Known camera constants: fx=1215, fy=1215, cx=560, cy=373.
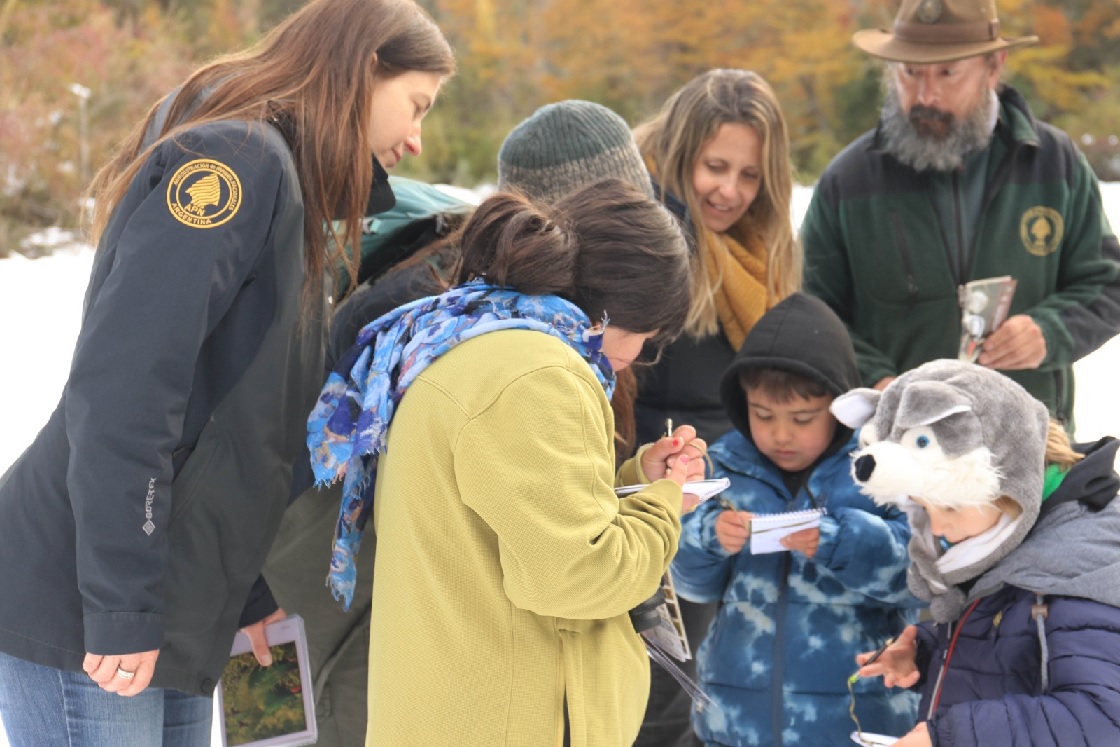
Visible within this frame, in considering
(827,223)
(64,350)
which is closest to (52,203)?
(64,350)

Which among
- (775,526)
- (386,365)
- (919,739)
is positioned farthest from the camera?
(775,526)

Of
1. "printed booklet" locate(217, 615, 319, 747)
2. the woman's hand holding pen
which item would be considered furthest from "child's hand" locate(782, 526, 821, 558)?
"printed booklet" locate(217, 615, 319, 747)

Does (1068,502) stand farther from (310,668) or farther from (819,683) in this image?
(310,668)

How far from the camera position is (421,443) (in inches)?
75.7

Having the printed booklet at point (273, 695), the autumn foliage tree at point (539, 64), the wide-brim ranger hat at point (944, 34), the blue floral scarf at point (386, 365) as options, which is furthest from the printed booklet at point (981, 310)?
the autumn foliage tree at point (539, 64)

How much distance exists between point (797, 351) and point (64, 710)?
1777mm

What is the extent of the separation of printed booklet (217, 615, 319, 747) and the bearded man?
6.18ft

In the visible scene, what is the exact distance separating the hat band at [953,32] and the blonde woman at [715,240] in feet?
2.04

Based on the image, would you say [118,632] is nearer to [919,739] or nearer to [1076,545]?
[919,739]

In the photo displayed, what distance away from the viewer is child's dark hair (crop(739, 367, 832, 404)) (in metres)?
2.98

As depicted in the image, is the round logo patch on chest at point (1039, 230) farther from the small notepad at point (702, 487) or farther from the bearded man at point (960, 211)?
the small notepad at point (702, 487)

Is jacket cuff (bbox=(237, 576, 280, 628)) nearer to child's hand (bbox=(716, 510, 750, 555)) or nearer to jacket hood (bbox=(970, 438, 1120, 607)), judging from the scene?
child's hand (bbox=(716, 510, 750, 555))

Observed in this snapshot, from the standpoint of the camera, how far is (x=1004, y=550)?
224 centimetres

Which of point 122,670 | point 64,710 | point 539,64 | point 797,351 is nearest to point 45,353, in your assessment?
point 797,351
